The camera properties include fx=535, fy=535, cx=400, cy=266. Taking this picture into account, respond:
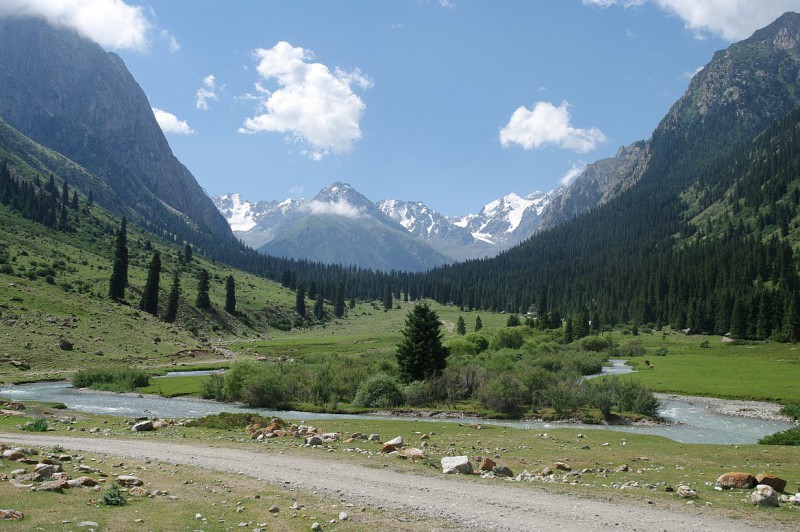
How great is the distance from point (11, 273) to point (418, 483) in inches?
5081

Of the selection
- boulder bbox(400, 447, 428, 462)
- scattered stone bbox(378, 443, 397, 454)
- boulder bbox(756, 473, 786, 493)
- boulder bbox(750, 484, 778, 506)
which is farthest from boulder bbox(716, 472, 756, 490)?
scattered stone bbox(378, 443, 397, 454)

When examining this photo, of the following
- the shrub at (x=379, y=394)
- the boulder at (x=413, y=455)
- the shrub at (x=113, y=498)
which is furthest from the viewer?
the shrub at (x=379, y=394)

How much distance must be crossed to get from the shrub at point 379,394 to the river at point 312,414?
3719 millimetres

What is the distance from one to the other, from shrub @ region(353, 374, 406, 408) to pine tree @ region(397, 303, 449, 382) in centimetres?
507

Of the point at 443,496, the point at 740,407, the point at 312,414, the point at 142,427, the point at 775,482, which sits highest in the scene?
the point at 775,482

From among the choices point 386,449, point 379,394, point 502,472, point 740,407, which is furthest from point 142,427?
point 740,407

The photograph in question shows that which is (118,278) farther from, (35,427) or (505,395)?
(505,395)

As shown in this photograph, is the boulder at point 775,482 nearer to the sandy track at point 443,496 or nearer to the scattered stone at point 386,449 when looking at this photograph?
the sandy track at point 443,496

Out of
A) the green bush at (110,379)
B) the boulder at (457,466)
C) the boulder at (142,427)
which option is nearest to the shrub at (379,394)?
the boulder at (142,427)

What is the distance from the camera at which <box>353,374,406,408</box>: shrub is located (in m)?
59.5

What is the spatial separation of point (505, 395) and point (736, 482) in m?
36.1

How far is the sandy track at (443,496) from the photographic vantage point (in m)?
15.4

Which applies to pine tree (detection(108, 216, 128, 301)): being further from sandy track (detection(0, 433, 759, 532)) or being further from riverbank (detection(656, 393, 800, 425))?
riverbank (detection(656, 393, 800, 425))

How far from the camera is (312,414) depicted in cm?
5731
